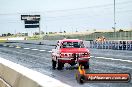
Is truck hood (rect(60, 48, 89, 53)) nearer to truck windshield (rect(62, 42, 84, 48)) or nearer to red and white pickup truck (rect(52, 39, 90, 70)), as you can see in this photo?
red and white pickup truck (rect(52, 39, 90, 70))

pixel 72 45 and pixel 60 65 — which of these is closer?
pixel 60 65

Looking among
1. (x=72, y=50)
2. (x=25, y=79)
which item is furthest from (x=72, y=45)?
(x=25, y=79)

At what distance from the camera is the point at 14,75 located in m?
9.27

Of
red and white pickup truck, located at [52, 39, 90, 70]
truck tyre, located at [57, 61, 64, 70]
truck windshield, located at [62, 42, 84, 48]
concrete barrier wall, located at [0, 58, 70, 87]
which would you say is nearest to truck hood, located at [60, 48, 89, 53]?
red and white pickup truck, located at [52, 39, 90, 70]

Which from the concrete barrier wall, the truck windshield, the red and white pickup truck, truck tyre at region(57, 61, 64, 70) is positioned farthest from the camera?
the truck windshield

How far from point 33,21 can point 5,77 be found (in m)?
123

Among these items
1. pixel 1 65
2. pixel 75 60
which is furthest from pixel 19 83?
pixel 75 60

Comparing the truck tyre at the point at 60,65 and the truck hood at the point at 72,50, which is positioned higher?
the truck hood at the point at 72,50

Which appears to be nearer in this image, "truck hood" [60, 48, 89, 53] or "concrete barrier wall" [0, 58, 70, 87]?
"concrete barrier wall" [0, 58, 70, 87]

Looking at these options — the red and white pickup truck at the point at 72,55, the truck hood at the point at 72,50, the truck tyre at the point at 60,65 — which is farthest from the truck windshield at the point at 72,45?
the truck tyre at the point at 60,65

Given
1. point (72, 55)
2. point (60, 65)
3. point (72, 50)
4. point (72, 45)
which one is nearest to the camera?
point (72, 55)

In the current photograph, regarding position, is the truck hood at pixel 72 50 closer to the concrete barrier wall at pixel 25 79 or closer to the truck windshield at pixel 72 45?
the truck windshield at pixel 72 45

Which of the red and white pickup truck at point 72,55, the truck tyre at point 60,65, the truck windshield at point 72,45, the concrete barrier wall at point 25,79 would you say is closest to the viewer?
the concrete barrier wall at point 25,79

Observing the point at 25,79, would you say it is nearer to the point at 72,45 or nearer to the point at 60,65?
the point at 60,65
